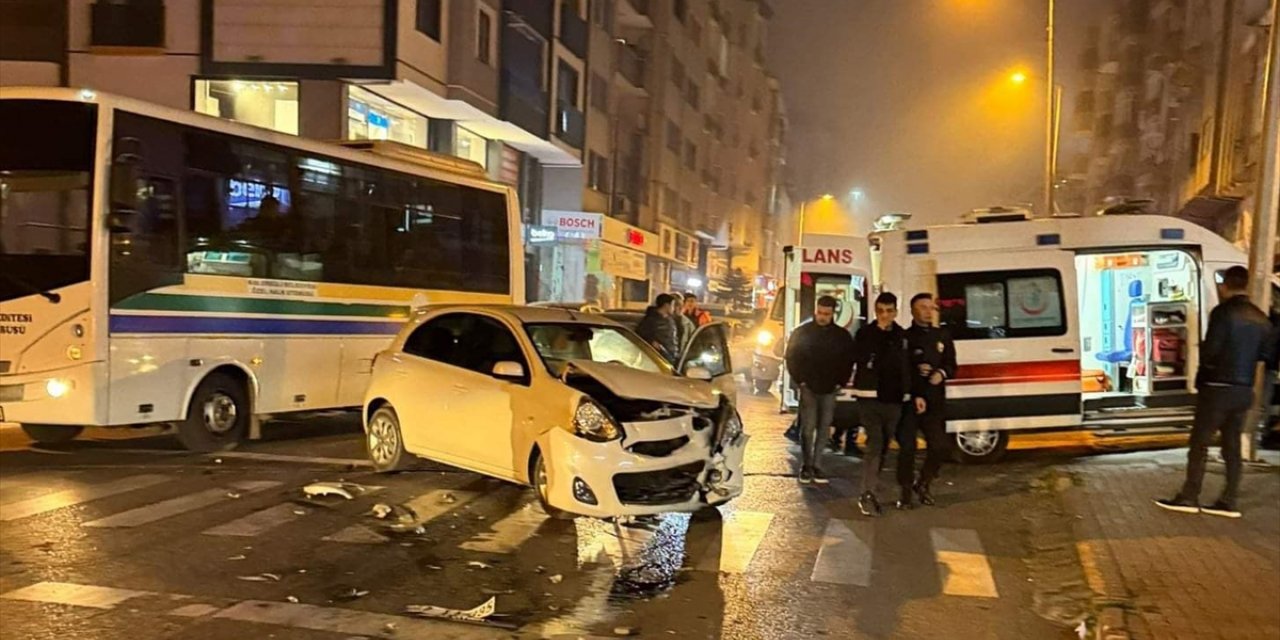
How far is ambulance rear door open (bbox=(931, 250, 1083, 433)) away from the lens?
1134 cm

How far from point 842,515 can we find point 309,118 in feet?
55.2

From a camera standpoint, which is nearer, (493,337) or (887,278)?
(493,337)

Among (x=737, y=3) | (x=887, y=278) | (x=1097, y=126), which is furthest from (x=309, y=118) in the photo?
(x=737, y=3)

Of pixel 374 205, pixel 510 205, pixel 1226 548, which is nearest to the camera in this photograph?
pixel 1226 548

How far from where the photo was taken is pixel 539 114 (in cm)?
2981

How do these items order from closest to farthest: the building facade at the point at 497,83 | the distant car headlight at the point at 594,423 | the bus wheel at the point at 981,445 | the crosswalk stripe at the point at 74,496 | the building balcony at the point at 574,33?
1. the distant car headlight at the point at 594,423
2. the crosswalk stripe at the point at 74,496
3. the bus wheel at the point at 981,445
4. the building facade at the point at 497,83
5. the building balcony at the point at 574,33

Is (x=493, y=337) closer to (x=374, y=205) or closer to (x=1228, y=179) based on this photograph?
(x=374, y=205)

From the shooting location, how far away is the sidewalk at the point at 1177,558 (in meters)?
5.85

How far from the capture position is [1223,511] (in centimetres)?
847

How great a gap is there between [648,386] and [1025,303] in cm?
545

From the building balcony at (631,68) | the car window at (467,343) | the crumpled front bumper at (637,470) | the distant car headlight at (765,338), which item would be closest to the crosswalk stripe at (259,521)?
the car window at (467,343)

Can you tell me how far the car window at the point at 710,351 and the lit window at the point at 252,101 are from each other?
1430cm

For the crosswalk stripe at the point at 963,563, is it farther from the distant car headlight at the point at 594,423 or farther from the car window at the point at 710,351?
the car window at the point at 710,351

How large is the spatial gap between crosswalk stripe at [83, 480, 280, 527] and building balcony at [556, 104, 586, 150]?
23.3 metres
